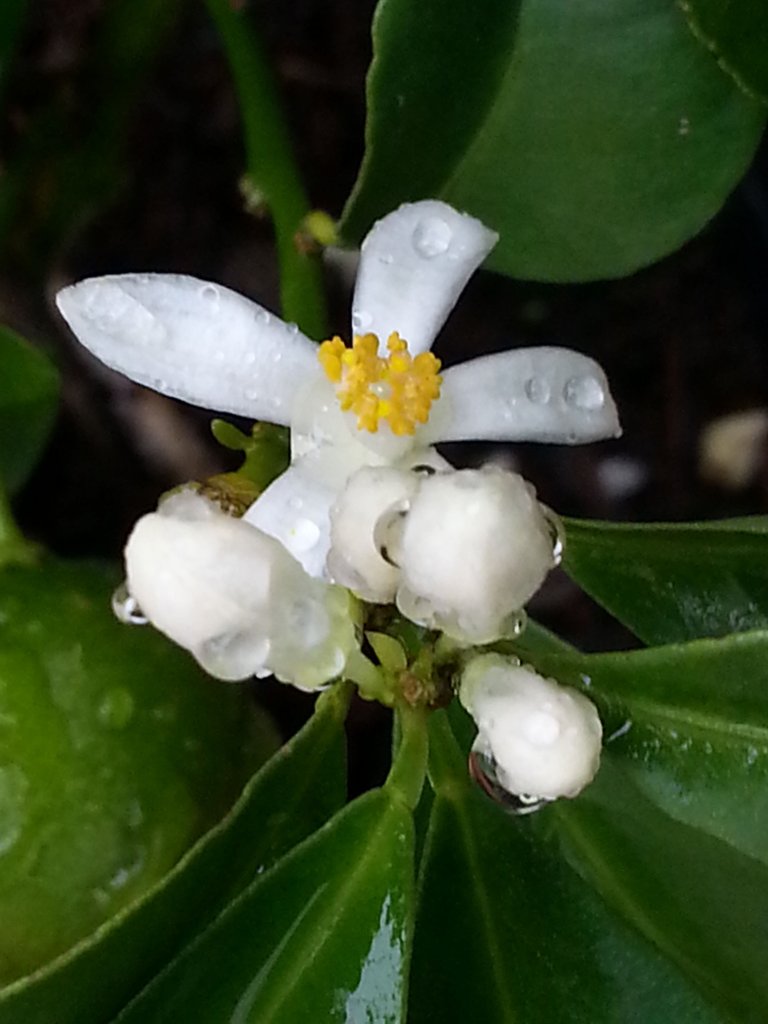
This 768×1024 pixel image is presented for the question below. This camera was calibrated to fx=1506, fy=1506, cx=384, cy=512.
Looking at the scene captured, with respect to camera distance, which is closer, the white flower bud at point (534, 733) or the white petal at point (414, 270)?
the white flower bud at point (534, 733)

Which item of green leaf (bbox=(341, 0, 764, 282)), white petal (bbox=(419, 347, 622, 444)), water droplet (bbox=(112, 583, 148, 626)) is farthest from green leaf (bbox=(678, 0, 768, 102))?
water droplet (bbox=(112, 583, 148, 626))

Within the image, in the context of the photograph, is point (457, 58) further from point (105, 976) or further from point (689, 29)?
point (105, 976)

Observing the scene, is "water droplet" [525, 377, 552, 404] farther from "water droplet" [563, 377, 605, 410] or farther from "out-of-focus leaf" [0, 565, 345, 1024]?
"out-of-focus leaf" [0, 565, 345, 1024]

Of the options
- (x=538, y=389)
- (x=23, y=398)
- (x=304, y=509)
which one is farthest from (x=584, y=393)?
(x=23, y=398)

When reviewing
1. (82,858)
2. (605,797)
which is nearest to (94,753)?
(82,858)

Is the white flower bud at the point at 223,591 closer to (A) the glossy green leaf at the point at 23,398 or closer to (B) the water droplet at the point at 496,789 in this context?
(B) the water droplet at the point at 496,789

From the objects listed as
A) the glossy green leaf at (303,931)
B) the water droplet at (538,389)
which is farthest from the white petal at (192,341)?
the glossy green leaf at (303,931)
